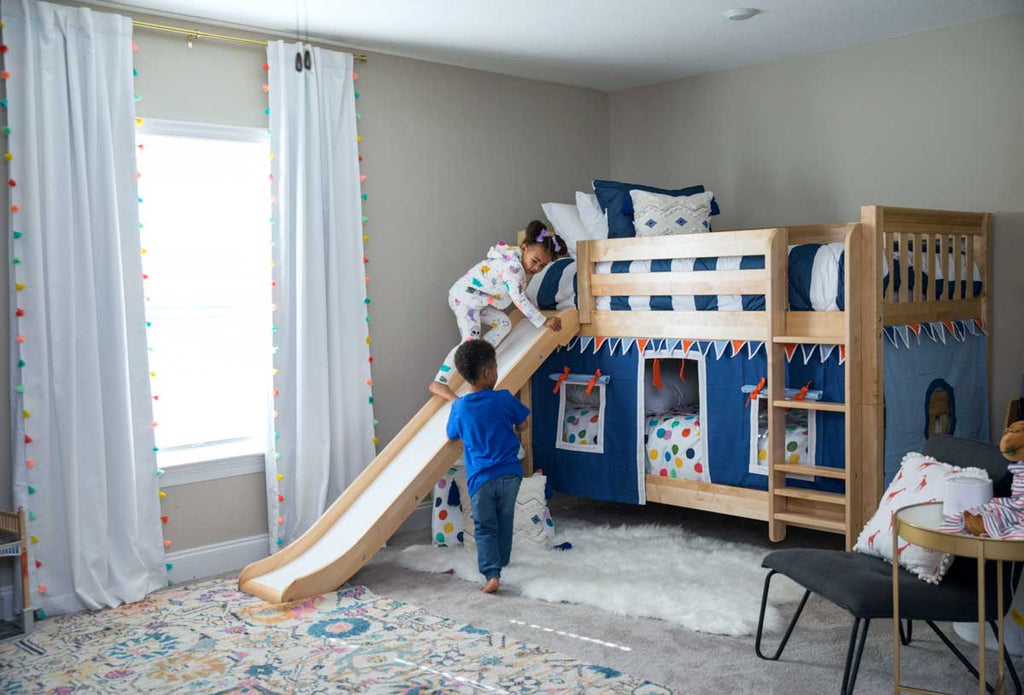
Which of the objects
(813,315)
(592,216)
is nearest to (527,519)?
(813,315)

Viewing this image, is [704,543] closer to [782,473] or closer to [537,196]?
[782,473]

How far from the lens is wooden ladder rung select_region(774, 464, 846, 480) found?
13.1 ft

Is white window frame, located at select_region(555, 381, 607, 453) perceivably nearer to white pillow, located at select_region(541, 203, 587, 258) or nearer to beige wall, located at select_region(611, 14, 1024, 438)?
white pillow, located at select_region(541, 203, 587, 258)

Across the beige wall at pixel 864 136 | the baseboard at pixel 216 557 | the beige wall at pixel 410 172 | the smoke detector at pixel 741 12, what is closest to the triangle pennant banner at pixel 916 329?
the beige wall at pixel 864 136

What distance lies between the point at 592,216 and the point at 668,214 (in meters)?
0.65

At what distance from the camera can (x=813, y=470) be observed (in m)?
4.06

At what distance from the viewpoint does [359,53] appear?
4969 millimetres

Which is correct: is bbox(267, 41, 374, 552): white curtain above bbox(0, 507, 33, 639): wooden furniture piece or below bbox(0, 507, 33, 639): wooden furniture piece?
above

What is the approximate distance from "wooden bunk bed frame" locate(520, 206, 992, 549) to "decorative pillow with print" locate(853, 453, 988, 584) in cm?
72

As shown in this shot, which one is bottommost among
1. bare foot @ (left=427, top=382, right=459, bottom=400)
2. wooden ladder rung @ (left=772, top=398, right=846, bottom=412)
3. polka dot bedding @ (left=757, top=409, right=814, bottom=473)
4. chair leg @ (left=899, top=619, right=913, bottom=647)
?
chair leg @ (left=899, top=619, right=913, bottom=647)

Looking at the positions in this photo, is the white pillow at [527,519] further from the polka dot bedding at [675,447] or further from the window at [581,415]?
the polka dot bedding at [675,447]

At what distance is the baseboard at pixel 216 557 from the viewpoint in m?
4.35

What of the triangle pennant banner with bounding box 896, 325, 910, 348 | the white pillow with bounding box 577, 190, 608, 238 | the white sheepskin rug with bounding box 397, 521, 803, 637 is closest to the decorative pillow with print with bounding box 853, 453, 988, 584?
the white sheepskin rug with bounding box 397, 521, 803, 637

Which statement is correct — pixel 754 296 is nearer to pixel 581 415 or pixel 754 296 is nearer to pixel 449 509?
pixel 581 415
